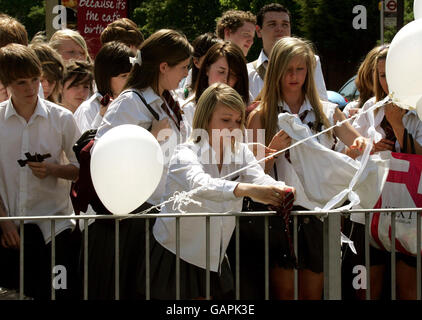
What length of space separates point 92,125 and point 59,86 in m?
0.56

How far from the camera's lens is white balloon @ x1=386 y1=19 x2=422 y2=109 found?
157 inches

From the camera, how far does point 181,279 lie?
14.1 feet

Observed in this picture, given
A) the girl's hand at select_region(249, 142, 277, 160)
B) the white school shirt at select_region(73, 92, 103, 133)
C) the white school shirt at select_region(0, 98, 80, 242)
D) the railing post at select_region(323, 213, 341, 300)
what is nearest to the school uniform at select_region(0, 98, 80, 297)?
the white school shirt at select_region(0, 98, 80, 242)

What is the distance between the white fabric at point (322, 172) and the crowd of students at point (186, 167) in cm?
2

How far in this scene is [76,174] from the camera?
4.77m

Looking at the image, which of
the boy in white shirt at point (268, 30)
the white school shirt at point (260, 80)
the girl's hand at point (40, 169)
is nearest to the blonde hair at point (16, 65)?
the girl's hand at point (40, 169)

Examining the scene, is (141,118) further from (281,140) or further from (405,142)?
(405,142)

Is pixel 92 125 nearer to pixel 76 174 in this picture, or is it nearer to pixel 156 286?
pixel 76 174

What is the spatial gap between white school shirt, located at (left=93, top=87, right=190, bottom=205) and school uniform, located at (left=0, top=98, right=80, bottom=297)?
1.36 ft

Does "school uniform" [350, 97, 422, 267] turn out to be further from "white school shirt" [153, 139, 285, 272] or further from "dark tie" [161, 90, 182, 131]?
"dark tie" [161, 90, 182, 131]

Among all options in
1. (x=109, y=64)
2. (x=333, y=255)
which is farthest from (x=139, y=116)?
(x=333, y=255)

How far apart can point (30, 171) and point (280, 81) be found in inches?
62.2

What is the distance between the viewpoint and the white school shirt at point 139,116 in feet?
15.0
